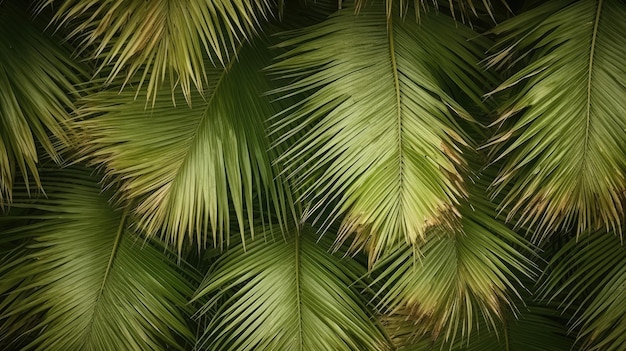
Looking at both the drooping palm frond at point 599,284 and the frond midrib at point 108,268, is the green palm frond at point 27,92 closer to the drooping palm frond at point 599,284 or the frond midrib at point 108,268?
the frond midrib at point 108,268

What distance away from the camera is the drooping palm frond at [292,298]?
2.00 m

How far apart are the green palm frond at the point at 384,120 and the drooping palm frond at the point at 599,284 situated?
0.50 meters

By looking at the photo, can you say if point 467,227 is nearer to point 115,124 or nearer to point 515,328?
point 515,328

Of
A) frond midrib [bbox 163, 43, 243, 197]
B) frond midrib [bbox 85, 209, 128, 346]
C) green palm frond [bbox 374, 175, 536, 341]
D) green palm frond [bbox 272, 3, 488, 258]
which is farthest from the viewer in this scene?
frond midrib [bbox 85, 209, 128, 346]

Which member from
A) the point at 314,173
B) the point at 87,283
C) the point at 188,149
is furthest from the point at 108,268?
the point at 314,173

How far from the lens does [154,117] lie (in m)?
2.04

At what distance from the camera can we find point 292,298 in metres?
2.03

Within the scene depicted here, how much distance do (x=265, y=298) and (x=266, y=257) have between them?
14 cm

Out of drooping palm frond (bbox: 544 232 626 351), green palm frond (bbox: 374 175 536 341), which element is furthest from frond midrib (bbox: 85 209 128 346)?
drooping palm frond (bbox: 544 232 626 351)

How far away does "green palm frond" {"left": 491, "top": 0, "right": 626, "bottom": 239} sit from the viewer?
1.77 meters

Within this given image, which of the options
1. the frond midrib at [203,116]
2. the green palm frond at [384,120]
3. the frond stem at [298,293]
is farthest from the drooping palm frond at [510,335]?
the frond midrib at [203,116]

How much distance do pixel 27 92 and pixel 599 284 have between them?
1995 millimetres

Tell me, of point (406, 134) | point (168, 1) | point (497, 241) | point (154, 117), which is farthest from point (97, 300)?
point (497, 241)

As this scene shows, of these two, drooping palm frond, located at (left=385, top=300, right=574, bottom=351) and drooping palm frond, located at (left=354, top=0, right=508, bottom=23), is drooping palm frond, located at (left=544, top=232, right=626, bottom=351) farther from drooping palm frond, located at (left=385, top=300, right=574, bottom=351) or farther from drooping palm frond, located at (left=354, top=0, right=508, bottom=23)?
drooping palm frond, located at (left=354, top=0, right=508, bottom=23)
